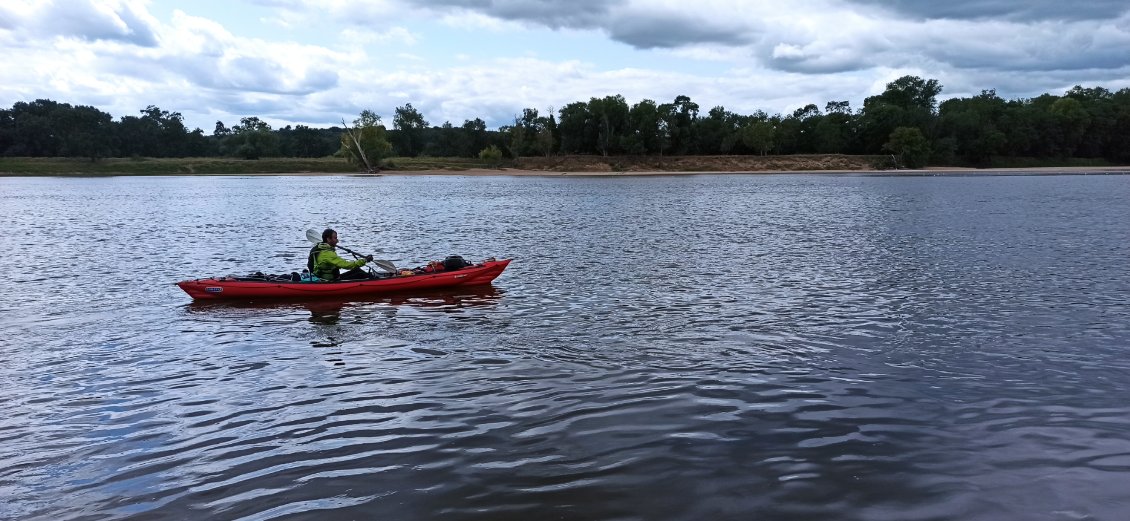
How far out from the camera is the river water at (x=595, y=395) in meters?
7.50

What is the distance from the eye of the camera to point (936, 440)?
8.77 m

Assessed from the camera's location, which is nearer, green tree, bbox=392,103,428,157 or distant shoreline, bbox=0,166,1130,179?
distant shoreline, bbox=0,166,1130,179

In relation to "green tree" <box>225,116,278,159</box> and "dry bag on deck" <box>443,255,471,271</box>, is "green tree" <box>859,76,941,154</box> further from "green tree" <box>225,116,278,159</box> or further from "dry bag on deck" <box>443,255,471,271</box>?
"dry bag on deck" <box>443,255,471,271</box>

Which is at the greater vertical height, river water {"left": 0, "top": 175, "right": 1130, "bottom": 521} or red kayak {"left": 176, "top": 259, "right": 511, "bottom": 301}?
red kayak {"left": 176, "top": 259, "right": 511, "bottom": 301}

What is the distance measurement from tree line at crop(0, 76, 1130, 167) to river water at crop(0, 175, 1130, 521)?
113844 mm

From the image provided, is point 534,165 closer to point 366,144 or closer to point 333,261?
point 366,144

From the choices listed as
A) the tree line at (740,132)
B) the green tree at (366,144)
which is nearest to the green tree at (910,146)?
the tree line at (740,132)

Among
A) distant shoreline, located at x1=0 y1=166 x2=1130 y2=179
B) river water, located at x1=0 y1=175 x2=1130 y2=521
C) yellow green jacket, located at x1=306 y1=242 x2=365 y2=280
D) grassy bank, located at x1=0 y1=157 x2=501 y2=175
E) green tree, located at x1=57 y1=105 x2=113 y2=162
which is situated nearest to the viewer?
river water, located at x1=0 y1=175 x2=1130 y2=521

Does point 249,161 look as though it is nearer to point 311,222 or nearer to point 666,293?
point 311,222

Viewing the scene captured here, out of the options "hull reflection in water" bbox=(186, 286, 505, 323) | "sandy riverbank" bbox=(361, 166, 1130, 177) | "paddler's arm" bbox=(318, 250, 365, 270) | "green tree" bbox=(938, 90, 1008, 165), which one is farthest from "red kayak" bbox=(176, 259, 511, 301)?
"green tree" bbox=(938, 90, 1008, 165)

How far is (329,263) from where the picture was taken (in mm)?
19031

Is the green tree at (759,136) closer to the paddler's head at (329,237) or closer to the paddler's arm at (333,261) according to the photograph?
the paddler's head at (329,237)

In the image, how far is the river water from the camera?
750 cm

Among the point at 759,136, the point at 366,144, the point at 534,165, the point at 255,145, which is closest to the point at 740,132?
the point at 759,136
